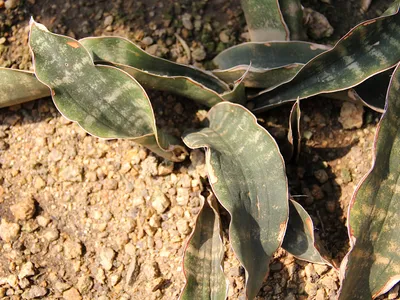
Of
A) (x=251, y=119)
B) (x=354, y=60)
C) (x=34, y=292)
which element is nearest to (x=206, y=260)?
(x=251, y=119)

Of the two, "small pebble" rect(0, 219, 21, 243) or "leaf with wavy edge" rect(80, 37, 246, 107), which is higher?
"leaf with wavy edge" rect(80, 37, 246, 107)

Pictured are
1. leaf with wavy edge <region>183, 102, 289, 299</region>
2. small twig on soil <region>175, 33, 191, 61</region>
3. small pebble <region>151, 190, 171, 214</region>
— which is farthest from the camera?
small twig on soil <region>175, 33, 191, 61</region>

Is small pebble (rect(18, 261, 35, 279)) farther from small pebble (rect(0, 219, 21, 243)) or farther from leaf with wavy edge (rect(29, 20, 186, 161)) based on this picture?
leaf with wavy edge (rect(29, 20, 186, 161))

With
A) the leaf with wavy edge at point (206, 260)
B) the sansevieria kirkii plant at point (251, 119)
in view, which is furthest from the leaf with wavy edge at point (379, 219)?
the leaf with wavy edge at point (206, 260)

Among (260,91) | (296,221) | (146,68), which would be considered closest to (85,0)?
(146,68)

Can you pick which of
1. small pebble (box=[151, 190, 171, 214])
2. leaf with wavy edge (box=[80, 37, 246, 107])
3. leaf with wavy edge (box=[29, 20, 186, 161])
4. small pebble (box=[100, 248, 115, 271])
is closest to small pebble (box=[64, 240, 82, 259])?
small pebble (box=[100, 248, 115, 271])

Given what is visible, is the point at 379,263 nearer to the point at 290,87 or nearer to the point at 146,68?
the point at 290,87

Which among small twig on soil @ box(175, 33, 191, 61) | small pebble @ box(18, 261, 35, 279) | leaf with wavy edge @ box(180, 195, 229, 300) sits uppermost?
small twig on soil @ box(175, 33, 191, 61)
